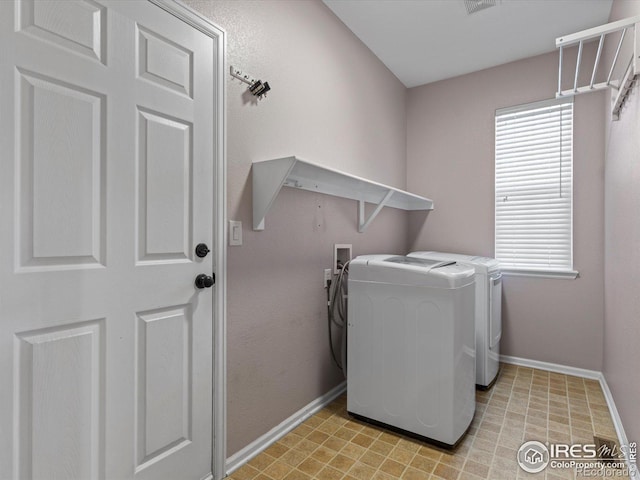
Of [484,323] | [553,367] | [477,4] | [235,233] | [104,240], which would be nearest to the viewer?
[104,240]

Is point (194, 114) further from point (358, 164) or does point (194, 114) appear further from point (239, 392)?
point (358, 164)

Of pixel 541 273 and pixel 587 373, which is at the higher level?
pixel 541 273

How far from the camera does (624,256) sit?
6.17 feet

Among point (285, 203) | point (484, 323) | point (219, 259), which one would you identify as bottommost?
point (484, 323)

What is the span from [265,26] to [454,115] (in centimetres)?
224

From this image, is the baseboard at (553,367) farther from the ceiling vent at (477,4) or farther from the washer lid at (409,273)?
the ceiling vent at (477,4)

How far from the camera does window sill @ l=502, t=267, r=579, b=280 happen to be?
9.41ft

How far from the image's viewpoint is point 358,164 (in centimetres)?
280

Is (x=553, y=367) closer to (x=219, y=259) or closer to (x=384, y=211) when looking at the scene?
(x=384, y=211)

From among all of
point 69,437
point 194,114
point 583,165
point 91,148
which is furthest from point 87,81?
point 583,165

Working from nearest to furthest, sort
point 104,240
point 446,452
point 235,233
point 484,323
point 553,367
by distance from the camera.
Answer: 1. point 104,240
2. point 235,233
3. point 446,452
4. point 484,323
5. point 553,367

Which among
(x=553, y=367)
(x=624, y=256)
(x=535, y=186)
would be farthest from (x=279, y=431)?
(x=535, y=186)

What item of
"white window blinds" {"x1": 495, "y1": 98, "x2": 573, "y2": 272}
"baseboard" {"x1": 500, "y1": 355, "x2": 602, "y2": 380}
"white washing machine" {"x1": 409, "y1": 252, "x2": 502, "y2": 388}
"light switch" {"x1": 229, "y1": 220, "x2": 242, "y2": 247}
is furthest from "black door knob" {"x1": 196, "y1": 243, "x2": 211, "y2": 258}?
"baseboard" {"x1": 500, "y1": 355, "x2": 602, "y2": 380}

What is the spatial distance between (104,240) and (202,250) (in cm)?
40
